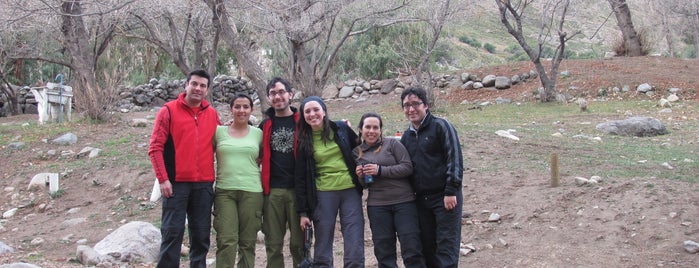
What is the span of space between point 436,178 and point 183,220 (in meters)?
1.64

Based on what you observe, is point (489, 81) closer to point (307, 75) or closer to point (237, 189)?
point (307, 75)

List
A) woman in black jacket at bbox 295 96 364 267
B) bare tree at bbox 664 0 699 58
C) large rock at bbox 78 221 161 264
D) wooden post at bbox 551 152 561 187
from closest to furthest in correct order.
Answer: woman in black jacket at bbox 295 96 364 267
large rock at bbox 78 221 161 264
wooden post at bbox 551 152 561 187
bare tree at bbox 664 0 699 58

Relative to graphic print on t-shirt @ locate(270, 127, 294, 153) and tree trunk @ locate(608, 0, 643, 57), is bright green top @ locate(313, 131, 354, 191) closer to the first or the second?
graphic print on t-shirt @ locate(270, 127, 294, 153)

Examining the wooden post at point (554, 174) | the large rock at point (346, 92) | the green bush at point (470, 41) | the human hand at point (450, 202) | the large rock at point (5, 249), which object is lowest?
the large rock at point (5, 249)

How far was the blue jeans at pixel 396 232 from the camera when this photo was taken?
4.04m

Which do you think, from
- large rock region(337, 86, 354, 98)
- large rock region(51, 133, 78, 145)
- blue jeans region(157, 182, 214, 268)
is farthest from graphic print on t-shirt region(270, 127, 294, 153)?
large rock region(337, 86, 354, 98)

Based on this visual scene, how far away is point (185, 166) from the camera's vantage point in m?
4.05

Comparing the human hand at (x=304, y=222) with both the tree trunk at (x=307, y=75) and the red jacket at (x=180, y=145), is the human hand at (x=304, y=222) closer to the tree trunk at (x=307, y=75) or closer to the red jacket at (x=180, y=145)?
the red jacket at (x=180, y=145)

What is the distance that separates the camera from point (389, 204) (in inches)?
160

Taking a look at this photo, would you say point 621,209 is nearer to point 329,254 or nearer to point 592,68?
point 329,254

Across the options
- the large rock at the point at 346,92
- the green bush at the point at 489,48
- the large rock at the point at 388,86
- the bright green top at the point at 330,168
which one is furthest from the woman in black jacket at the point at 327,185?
the green bush at the point at 489,48

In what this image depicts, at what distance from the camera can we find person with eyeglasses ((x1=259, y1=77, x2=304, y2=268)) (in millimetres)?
4191

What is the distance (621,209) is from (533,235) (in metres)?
0.88

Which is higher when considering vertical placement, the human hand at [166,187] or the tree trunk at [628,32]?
the tree trunk at [628,32]
